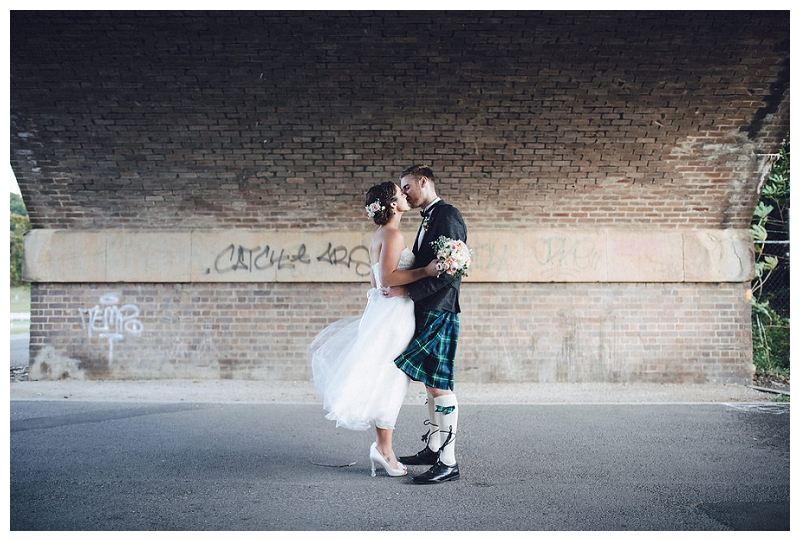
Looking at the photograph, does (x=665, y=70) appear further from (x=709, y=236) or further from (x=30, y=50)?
(x=30, y=50)

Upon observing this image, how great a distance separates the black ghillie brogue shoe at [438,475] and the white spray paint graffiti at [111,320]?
19.5 feet

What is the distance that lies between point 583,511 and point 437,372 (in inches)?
49.4

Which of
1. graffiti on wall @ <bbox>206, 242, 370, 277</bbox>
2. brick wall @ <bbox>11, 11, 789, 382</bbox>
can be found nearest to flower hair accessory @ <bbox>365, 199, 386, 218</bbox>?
brick wall @ <bbox>11, 11, 789, 382</bbox>

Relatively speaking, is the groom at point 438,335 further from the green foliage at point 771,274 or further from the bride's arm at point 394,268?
the green foliage at point 771,274

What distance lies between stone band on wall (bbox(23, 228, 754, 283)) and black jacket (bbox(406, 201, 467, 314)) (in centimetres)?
445

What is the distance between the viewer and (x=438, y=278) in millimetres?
4453

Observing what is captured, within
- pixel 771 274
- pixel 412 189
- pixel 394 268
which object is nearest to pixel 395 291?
pixel 394 268

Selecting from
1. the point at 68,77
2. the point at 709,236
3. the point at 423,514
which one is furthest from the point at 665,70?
the point at 68,77

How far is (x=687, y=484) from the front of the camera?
4344 millimetres

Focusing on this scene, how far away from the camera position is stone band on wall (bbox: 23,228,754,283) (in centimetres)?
905

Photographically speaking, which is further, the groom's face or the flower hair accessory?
the groom's face

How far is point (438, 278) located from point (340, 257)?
4739 millimetres

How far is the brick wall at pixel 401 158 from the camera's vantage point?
25.7ft

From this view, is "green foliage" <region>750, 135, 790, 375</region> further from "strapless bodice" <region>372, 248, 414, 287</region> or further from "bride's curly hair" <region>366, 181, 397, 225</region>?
"bride's curly hair" <region>366, 181, 397, 225</region>
